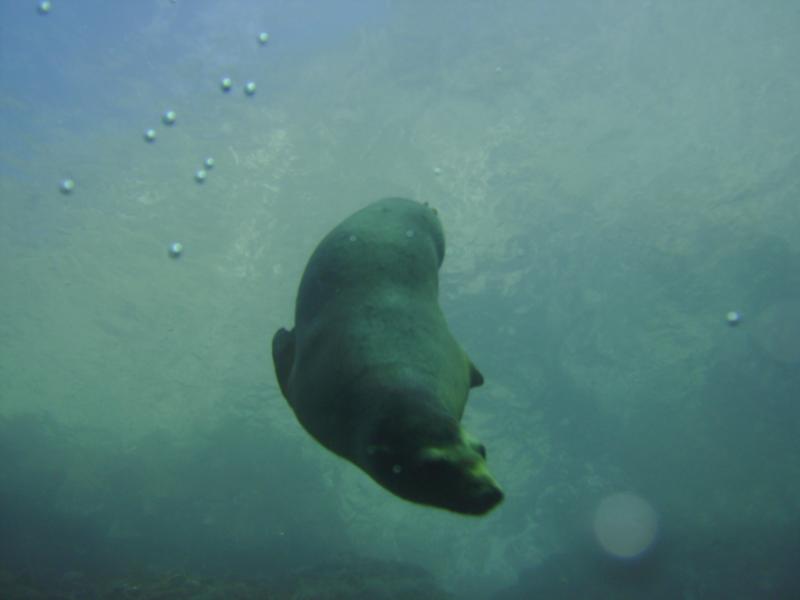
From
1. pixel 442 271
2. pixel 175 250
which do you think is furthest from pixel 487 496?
pixel 175 250

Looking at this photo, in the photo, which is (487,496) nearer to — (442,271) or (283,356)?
(283,356)

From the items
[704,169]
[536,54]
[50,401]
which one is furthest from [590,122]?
[50,401]

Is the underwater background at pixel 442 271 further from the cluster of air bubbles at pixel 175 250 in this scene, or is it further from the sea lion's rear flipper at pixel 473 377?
the sea lion's rear flipper at pixel 473 377

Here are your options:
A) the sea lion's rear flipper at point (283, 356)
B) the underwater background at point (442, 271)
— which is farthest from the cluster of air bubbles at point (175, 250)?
the sea lion's rear flipper at point (283, 356)

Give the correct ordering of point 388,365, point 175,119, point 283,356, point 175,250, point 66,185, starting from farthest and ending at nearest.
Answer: point 175,250 → point 66,185 → point 175,119 → point 283,356 → point 388,365

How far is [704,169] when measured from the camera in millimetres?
17578

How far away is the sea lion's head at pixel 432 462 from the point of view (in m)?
1.59

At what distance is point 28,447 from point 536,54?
107ft

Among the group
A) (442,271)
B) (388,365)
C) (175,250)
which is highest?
(442,271)

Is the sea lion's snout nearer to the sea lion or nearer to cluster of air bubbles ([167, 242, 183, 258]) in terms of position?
the sea lion

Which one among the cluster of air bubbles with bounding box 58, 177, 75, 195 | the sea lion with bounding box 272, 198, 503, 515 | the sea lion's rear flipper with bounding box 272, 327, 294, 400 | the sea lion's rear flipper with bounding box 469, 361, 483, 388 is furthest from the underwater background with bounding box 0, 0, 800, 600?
the sea lion's rear flipper with bounding box 469, 361, 483, 388

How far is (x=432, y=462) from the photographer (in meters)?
1.60

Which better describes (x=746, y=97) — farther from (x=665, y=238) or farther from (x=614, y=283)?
(x=614, y=283)

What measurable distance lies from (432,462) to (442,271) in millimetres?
18692
